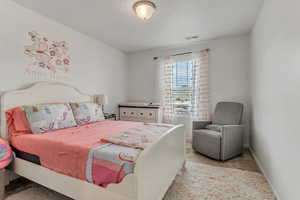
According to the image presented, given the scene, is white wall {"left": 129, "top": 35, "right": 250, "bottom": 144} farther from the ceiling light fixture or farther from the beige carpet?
the ceiling light fixture

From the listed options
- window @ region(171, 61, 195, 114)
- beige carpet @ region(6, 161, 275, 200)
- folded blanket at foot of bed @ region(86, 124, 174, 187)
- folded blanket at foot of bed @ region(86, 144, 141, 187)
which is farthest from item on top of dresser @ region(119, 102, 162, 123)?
folded blanket at foot of bed @ region(86, 144, 141, 187)

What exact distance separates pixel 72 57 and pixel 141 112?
1910mm

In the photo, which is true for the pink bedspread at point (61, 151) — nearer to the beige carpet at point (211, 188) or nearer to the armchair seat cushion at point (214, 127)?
the beige carpet at point (211, 188)

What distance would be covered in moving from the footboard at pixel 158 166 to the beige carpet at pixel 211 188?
21 centimetres

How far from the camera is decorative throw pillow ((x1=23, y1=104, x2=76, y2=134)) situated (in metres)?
1.79

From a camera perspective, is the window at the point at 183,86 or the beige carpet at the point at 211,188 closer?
the beige carpet at the point at 211,188

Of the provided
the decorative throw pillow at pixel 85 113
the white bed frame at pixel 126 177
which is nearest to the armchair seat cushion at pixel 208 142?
the white bed frame at pixel 126 177

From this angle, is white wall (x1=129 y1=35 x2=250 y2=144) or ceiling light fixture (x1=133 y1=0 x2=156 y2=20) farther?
white wall (x1=129 y1=35 x2=250 y2=144)

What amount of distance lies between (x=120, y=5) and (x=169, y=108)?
2.52m

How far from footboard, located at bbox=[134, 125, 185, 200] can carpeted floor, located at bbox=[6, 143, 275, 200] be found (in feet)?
0.75

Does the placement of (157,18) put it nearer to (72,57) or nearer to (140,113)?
(72,57)

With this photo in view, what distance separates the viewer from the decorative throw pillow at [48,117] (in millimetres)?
1790

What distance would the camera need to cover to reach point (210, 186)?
181 centimetres

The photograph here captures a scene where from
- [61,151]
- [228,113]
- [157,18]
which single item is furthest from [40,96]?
[228,113]
